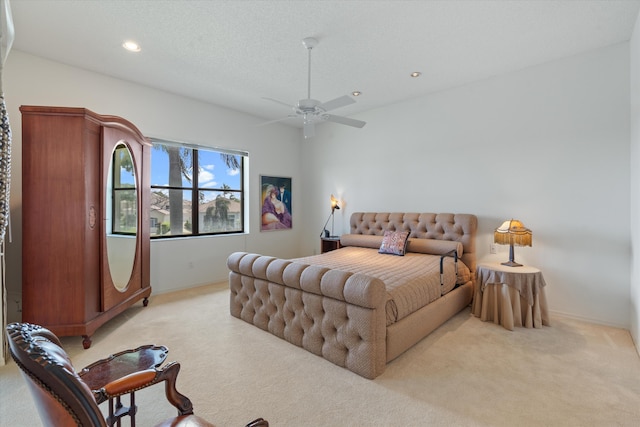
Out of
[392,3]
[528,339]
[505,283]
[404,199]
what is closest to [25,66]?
[392,3]

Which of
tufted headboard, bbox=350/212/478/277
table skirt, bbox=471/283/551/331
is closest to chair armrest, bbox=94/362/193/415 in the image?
table skirt, bbox=471/283/551/331

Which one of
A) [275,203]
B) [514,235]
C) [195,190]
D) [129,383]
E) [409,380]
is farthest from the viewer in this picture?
[275,203]

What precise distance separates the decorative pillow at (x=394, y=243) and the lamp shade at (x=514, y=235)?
3.85ft

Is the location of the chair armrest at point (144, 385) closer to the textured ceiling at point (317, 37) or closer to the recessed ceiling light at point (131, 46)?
the textured ceiling at point (317, 37)

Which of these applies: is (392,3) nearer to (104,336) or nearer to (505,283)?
(505,283)

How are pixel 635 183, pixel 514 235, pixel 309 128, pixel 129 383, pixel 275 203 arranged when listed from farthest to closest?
pixel 275 203 < pixel 309 128 < pixel 514 235 < pixel 635 183 < pixel 129 383

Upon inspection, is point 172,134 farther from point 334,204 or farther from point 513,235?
point 513,235

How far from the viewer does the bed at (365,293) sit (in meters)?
2.39

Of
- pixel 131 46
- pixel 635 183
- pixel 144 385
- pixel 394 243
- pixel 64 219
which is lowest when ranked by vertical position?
pixel 144 385

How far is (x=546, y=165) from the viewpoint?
12.3 feet

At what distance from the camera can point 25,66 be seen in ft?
11.4

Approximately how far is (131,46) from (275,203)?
11.6 ft

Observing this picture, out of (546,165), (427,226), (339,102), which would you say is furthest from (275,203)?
(546,165)

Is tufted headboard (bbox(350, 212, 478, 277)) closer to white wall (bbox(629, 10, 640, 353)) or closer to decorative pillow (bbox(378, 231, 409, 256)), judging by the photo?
decorative pillow (bbox(378, 231, 409, 256))
